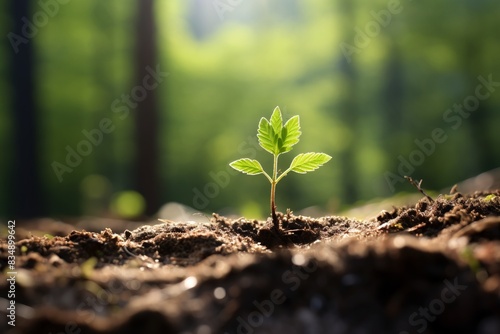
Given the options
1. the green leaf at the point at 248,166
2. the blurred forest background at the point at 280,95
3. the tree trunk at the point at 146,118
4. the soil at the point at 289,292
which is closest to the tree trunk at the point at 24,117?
the tree trunk at the point at 146,118

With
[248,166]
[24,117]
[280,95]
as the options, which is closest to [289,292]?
[248,166]

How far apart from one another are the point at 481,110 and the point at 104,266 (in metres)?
22.0

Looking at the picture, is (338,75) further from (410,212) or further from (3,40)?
(410,212)

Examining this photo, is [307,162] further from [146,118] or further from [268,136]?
[146,118]

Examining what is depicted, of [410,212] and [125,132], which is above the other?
[410,212]

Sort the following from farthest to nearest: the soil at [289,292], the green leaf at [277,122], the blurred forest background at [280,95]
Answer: the blurred forest background at [280,95] < the green leaf at [277,122] < the soil at [289,292]

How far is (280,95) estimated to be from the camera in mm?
25094

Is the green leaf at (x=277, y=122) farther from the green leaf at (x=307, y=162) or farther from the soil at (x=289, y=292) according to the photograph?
the soil at (x=289, y=292)

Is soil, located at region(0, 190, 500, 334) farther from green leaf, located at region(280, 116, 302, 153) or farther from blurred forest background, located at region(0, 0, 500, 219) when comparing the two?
blurred forest background, located at region(0, 0, 500, 219)

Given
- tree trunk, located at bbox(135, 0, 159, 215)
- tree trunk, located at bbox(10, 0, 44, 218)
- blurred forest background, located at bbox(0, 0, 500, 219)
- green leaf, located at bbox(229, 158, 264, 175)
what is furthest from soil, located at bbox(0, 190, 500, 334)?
blurred forest background, located at bbox(0, 0, 500, 219)

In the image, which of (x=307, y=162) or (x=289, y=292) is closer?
(x=289, y=292)

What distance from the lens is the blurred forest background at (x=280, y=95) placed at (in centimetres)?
2086

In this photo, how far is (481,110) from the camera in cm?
2153

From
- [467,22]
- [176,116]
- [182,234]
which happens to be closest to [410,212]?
[182,234]
